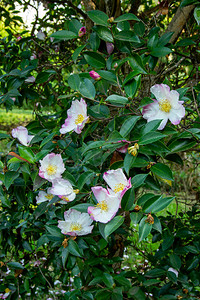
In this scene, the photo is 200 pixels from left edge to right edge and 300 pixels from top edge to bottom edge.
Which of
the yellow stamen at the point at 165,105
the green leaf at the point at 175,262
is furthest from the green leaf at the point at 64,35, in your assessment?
the green leaf at the point at 175,262

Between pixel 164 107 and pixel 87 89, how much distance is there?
211mm

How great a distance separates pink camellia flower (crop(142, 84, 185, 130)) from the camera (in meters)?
0.73

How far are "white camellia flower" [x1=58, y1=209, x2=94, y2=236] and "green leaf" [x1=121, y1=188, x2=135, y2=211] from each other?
25 cm

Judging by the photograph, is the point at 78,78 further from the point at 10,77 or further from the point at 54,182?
the point at 10,77

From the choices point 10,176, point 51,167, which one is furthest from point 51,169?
point 10,176

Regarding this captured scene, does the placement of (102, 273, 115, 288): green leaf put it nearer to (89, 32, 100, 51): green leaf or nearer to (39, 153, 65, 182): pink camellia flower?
(39, 153, 65, 182): pink camellia flower

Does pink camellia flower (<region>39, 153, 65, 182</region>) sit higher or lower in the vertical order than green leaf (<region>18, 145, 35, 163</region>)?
lower

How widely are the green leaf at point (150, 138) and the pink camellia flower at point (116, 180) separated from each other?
0.08m

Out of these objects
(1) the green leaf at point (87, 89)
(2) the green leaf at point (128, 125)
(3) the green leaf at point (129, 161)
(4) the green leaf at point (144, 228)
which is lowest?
(4) the green leaf at point (144, 228)

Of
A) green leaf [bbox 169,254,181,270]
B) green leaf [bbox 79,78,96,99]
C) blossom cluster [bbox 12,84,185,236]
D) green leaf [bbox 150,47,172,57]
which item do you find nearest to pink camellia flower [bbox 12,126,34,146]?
blossom cluster [bbox 12,84,185,236]

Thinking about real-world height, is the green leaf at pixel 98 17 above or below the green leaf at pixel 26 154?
above

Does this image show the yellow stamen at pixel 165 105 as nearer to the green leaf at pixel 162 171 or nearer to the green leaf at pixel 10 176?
the green leaf at pixel 162 171

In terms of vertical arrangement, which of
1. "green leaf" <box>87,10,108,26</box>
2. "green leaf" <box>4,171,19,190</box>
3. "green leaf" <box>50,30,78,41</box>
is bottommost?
"green leaf" <box>4,171,19,190</box>

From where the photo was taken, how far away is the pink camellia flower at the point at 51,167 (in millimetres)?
777
